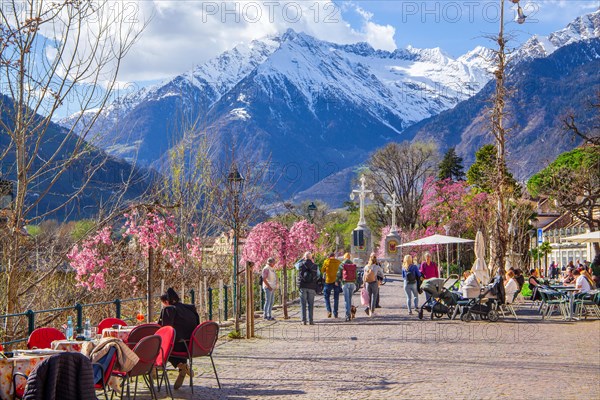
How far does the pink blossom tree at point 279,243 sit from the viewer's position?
26500mm

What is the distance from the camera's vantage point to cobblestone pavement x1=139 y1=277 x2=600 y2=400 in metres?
11.0

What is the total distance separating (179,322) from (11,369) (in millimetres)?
3445

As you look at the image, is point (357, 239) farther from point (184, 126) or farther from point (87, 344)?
point (87, 344)

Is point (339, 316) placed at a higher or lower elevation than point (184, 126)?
lower

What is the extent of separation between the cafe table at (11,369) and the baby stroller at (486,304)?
15378mm

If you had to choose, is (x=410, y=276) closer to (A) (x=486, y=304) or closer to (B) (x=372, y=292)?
(B) (x=372, y=292)

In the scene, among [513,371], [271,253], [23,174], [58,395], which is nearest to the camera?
[58,395]

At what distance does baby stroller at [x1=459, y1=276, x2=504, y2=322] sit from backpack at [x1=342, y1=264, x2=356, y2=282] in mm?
2935

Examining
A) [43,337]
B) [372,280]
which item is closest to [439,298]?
[372,280]

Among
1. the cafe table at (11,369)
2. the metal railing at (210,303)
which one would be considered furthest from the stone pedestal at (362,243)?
the cafe table at (11,369)

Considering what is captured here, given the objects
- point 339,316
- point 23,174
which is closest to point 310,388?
point 23,174

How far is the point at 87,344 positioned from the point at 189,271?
15327mm

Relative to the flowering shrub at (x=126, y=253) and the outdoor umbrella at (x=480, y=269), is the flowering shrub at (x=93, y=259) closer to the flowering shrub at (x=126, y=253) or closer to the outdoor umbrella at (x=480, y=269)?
the flowering shrub at (x=126, y=253)

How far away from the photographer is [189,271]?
2466 centimetres
